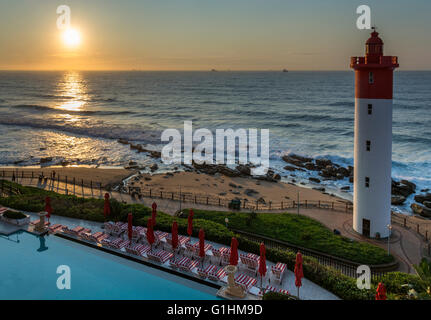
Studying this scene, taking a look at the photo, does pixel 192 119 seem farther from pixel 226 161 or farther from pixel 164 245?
pixel 164 245

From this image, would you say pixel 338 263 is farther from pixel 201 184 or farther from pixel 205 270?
pixel 201 184

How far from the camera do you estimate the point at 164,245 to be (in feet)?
61.5

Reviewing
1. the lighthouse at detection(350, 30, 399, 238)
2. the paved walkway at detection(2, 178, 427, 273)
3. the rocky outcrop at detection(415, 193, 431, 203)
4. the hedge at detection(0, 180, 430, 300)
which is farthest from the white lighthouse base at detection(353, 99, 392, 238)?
the rocky outcrop at detection(415, 193, 431, 203)

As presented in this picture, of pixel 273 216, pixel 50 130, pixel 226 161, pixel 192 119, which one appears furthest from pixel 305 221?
pixel 192 119

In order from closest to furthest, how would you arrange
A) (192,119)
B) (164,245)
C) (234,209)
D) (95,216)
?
1. (164,245)
2. (95,216)
3. (234,209)
4. (192,119)

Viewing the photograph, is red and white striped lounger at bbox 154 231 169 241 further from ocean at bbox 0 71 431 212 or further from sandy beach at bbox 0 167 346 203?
ocean at bbox 0 71 431 212

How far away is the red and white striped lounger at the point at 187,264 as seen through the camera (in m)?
16.3

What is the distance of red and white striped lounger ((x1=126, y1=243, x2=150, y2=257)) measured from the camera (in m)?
17.7

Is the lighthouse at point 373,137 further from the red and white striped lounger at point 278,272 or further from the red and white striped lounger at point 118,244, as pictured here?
the red and white striped lounger at point 118,244

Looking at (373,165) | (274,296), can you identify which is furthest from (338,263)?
(373,165)

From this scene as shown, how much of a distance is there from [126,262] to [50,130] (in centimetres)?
6088

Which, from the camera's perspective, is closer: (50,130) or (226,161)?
(226,161)

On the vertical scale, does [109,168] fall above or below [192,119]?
below

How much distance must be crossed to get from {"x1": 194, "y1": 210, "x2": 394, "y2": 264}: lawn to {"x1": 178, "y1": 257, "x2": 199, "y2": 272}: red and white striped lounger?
16.6 feet
